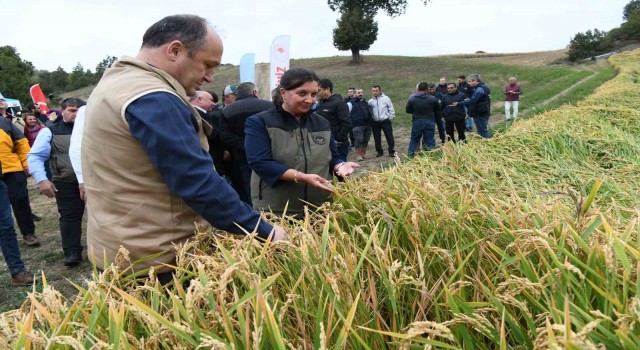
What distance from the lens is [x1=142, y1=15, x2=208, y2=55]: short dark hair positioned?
166 cm

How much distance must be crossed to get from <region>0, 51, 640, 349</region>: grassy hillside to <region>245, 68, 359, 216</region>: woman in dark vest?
786mm

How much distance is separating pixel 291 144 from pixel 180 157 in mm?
1363

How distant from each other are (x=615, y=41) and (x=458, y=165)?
57702mm

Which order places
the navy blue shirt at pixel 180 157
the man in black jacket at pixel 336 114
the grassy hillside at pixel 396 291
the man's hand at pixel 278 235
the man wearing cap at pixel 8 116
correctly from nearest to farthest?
the grassy hillside at pixel 396 291
the navy blue shirt at pixel 180 157
the man's hand at pixel 278 235
the man wearing cap at pixel 8 116
the man in black jacket at pixel 336 114

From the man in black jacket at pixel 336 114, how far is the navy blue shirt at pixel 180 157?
222 inches

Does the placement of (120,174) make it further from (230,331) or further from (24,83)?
(24,83)

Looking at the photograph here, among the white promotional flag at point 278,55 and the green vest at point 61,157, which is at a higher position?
the white promotional flag at point 278,55

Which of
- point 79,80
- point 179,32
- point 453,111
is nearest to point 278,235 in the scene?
point 179,32

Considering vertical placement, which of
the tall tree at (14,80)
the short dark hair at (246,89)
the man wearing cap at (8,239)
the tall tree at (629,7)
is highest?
the tall tree at (629,7)

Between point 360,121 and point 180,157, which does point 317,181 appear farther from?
point 360,121

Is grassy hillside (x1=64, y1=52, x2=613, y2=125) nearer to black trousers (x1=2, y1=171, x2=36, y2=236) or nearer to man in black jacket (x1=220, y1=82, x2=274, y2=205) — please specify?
man in black jacket (x1=220, y1=82, x2=274, y2=205)

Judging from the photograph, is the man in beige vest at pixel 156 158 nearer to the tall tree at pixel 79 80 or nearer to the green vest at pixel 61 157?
the green vest at pixel 61 157

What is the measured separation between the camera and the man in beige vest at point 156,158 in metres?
1.46

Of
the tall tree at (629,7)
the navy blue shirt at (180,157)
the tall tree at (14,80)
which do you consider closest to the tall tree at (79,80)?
the tall tree at (14,80)
